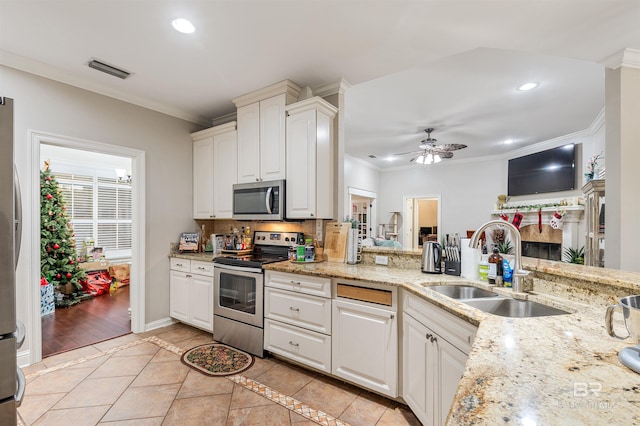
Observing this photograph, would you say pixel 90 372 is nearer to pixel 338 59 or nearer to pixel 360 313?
pixel 360 313

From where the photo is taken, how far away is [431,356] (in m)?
1.66

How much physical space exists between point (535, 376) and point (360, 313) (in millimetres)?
1493

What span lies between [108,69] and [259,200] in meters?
1.82

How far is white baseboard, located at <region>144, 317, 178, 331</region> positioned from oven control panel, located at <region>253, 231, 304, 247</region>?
1424mm

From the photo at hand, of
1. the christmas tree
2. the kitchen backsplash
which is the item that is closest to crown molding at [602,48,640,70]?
the kitchen backsplash

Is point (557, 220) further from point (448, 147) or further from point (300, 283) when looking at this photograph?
point (300, 283)

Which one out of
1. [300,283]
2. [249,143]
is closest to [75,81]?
[249,143]

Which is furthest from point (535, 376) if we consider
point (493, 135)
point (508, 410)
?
point (493, 135)

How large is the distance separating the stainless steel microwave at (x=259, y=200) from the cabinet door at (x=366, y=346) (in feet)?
3.89

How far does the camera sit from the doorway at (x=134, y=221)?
263cm

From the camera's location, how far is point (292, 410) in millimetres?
2002

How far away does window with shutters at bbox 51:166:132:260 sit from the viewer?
18.0 feet

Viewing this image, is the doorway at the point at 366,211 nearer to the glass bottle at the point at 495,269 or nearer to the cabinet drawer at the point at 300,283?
the cabinet drawer at the point at 300,283

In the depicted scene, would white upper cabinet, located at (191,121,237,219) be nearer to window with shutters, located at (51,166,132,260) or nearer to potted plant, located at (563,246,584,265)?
window with shutters, located at (51,166,132,260)
